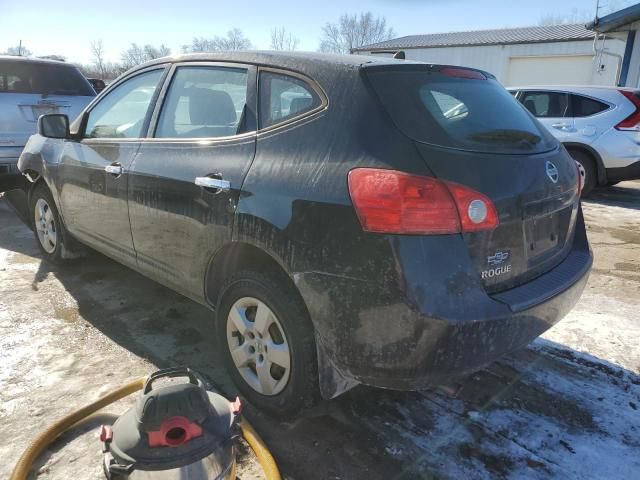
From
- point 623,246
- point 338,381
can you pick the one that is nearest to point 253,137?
point 338,381

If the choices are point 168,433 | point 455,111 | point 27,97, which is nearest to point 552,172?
point 455,111

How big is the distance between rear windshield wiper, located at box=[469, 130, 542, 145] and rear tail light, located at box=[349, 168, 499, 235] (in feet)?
1.21

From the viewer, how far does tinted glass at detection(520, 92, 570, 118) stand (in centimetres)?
808

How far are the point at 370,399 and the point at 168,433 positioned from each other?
4.02 feet

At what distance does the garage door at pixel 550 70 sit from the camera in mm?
22750

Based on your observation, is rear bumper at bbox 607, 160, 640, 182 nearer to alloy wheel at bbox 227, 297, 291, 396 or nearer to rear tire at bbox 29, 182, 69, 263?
alloy wheel at bbox 227, 297, 291, 396

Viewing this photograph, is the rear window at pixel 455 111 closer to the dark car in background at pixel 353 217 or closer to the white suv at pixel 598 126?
the dark car in background at pixel 353 217

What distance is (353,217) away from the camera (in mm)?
1903

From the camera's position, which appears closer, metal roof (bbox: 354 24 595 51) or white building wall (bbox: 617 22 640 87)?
Result: white building wall (bbox: 617 22 640 87)

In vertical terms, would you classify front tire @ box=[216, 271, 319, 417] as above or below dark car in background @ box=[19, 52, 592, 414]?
below

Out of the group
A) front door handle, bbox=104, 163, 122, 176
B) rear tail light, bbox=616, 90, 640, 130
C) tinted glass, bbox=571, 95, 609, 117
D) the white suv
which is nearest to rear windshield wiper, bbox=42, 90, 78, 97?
front door handle, bbox=104, 163, 122, 176

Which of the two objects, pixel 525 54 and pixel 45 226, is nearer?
pixel 45 226

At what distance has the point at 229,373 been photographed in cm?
267

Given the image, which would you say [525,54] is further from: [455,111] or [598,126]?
[455,111]
